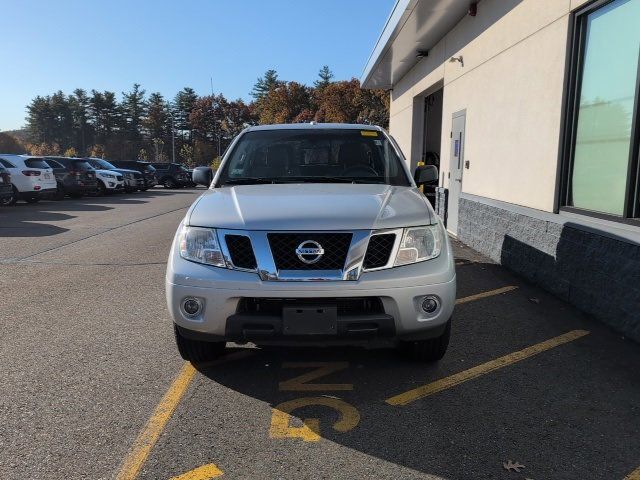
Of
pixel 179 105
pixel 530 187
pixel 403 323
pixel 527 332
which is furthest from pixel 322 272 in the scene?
pixel 179 105

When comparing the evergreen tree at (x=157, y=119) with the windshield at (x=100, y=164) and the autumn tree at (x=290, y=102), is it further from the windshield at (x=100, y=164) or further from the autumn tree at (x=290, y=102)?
the windshield at (x=100, y=164)

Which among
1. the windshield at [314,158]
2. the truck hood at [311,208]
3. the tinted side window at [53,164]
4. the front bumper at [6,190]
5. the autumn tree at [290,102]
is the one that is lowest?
the front bumper at [6,190]

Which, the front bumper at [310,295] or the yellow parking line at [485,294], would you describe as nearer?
the front bumper at [310,295]

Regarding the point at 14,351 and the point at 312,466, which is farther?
the point at 14,351

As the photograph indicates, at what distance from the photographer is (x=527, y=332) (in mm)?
4754

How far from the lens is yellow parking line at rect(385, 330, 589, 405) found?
347 cm

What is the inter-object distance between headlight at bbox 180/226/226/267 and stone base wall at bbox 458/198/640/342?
11.3 ft

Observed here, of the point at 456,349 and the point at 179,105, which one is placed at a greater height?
the point at 179,105

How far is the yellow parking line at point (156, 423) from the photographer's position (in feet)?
8.75

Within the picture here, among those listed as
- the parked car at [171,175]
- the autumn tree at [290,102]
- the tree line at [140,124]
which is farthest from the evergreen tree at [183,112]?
the parked car at [171,175]

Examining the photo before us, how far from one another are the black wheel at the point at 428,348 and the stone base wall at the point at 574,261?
1841mm

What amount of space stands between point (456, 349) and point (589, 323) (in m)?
1.58

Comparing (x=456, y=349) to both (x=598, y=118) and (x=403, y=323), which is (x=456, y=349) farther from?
(x=598, y=118)

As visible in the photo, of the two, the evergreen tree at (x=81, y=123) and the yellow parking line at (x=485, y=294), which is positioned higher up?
the evergreen tree at (x=81, y=123)
